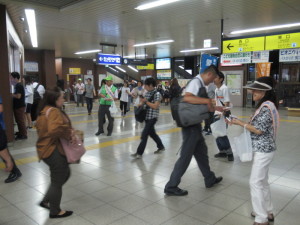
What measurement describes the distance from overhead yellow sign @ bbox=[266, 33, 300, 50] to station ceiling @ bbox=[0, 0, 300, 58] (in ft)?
2.45

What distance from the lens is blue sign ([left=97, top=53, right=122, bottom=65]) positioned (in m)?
12.3

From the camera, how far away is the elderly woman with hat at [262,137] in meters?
2.54

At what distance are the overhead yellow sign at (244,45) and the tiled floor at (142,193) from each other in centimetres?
358


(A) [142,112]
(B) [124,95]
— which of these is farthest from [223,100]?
(B) [124,95]

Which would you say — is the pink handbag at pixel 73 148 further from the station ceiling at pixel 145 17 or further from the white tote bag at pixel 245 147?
the station ceiling at pixel 145 17

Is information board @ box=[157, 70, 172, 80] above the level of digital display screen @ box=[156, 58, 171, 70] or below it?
below

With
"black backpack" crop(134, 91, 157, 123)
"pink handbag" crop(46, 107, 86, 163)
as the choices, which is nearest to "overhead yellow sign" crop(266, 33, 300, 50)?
"black backpack" crop(134, 91, 157, 123)

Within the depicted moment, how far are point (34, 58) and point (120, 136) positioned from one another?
12544 mm

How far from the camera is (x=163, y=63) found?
2058 cm

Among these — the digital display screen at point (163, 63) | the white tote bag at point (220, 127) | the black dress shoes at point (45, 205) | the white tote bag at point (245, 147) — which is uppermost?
the digital display screen at point (163, 63)

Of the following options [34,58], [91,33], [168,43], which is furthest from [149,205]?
[34,58]

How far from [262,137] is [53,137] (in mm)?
2060

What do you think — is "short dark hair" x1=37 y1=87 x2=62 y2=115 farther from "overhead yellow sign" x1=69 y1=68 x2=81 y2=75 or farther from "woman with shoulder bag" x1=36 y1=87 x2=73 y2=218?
"overhead yellow sign" x1=69 y1=68 x2=81 y2=75

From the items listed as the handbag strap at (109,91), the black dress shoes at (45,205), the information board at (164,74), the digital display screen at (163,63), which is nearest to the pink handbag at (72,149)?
the black dress shoes at (45,205)
